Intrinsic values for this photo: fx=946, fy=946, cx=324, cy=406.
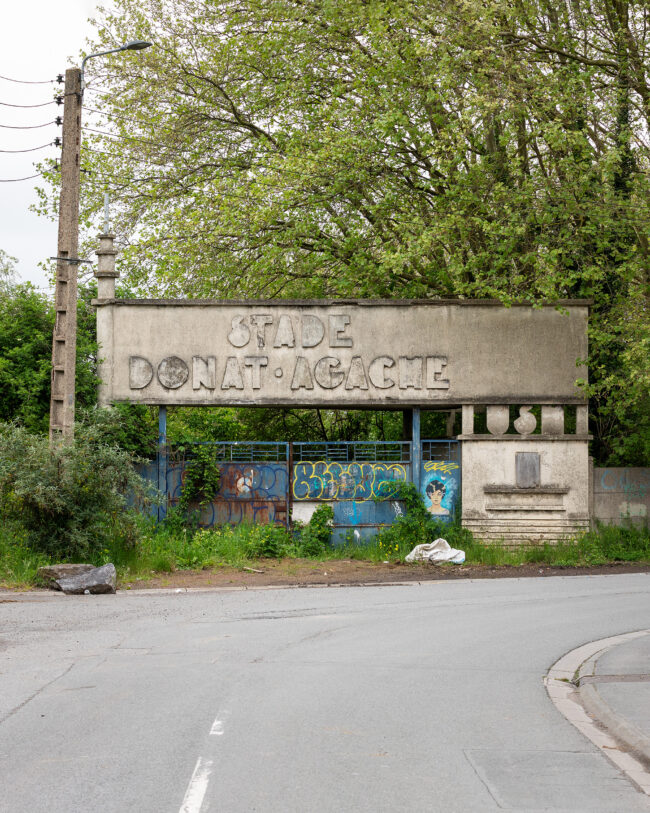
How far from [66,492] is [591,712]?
448 inches

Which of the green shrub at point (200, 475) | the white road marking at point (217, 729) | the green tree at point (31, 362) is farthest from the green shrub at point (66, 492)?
the white road marking at point (217, 729)

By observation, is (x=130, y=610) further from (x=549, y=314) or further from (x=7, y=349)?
(x=549, y=314)

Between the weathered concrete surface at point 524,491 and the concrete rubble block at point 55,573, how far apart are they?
907cm

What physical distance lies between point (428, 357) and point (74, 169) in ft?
28.4

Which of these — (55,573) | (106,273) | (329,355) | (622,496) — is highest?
(106,273)

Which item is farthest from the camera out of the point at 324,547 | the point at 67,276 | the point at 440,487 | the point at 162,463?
the point at 440,487

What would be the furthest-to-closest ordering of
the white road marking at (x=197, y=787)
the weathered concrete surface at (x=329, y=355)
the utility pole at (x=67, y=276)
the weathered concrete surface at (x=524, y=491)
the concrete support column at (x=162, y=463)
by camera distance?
1. the weathered concrete surface at (x=329, y=355)
2. the weathered concrete surface at (x=524, y=491)
3. the concrete support column at (x=162, y=463)
4. the utility pole at (x=67, y=276)
5. the white road marking at (x=197, y=787)

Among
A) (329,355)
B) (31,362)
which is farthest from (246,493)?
(31,362)

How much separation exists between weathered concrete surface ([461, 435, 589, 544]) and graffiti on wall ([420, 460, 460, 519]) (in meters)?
0.28

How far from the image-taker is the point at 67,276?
703 inches

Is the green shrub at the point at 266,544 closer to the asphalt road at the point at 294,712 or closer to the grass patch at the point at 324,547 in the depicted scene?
the grass patch at the point at 324,547

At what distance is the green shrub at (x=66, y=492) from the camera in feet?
54.3

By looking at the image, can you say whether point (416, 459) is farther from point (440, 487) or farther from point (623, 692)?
point (623, 692)

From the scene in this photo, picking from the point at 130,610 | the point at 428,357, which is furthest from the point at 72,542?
the point at 428,357
